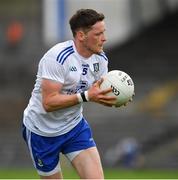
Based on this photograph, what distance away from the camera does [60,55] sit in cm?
892

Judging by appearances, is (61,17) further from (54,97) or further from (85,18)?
(54,97)

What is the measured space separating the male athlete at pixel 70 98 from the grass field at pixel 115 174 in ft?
23.2

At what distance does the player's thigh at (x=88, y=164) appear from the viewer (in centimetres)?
902

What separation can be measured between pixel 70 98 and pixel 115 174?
8742 mm

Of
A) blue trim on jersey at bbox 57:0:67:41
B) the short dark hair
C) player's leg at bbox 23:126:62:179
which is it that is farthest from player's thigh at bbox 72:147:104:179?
blue trim on jersey at bbox 57:0:67:41

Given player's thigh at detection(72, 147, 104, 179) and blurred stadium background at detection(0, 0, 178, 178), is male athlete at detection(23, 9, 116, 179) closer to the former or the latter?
player's thigh at detection(72, 147, 104, 179)

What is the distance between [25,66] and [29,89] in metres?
1.51

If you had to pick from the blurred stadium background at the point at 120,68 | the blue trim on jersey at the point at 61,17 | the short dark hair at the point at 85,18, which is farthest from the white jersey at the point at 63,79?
the blue trim on jersey at the point at 61,17

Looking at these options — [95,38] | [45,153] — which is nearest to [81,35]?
[95,38]

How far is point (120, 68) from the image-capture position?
967 inches

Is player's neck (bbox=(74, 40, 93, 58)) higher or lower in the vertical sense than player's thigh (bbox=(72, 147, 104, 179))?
higher

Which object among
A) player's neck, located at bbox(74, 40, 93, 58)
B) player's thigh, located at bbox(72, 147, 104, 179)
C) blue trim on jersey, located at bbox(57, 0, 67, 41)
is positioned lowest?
blue trim on jersey, located at bbox(57, 0, 67, 41)

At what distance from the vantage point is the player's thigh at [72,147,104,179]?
9.02 meters

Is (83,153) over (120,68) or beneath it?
over
